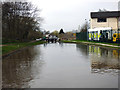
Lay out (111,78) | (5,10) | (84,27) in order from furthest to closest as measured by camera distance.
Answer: (84,27)
(5,10)
(111,78)

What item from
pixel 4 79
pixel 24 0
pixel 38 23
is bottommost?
pixel 4 79

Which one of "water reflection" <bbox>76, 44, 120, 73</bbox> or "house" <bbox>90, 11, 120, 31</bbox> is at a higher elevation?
"house" <bbox>90, 11, 120, 31</bbox>

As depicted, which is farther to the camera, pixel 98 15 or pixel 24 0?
pixel 98 15

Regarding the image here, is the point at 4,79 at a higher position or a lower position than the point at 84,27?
lower

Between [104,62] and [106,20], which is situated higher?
[106,20]

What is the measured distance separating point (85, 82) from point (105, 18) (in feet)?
189

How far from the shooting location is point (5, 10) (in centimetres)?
4284

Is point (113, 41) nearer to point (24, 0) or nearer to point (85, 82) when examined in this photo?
point (24, 0)

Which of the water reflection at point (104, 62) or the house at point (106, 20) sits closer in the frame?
the water reflection at point (104, 62)

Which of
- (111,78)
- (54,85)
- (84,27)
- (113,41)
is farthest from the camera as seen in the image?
(84,27)

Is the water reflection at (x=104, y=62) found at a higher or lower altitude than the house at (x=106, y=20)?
lower

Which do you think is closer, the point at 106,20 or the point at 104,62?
the point at 104,62

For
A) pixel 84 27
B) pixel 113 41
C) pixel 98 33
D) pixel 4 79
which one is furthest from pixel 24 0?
pixel 84 27

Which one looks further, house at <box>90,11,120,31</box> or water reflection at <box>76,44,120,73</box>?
house at <box>90,11,120,31</box>
